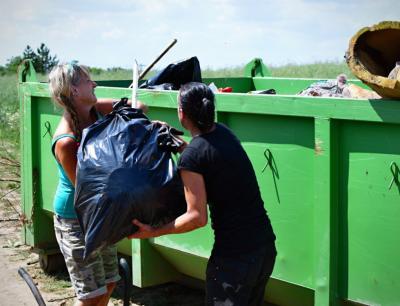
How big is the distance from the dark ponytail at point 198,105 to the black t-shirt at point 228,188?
6cm

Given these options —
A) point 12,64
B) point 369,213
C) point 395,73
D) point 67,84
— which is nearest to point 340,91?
point 395,73

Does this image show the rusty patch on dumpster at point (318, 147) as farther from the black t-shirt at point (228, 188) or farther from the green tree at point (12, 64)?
the green tree at point (12, 64)

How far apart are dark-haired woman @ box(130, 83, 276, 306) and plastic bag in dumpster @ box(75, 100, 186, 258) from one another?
0.14 meters

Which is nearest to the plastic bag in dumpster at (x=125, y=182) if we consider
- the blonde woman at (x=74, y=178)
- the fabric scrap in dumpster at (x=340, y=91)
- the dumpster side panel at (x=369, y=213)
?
the blonde woman at (x=74, y=178)

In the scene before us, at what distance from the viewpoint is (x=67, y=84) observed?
10.4ft

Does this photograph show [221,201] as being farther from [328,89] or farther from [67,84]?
[328,89]

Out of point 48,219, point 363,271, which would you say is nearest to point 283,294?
point 363,271

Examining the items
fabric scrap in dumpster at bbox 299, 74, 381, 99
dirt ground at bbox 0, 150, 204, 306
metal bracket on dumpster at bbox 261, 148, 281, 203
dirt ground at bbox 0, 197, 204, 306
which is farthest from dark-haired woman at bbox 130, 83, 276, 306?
dirt ground at bbox 0, 197, 204, 306

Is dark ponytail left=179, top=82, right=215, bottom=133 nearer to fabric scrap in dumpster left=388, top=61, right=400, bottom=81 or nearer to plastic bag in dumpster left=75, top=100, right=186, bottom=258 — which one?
plastic bag in dumpster left=75, top=100, right=186, bottom=258

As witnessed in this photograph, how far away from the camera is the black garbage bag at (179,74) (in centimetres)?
451

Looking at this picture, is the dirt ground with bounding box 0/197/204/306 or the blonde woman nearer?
the blonde woman

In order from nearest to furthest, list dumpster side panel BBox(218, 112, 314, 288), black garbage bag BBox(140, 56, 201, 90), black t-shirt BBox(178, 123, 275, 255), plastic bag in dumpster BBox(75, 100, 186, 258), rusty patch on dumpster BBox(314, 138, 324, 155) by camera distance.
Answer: black t-shirt BBox(178, 123, 275, 255)
plastic bag in dumpster BBox(75, 100, 186, 258)
rusty patch on dumpster BBox(314, 138, 324, 155)
dumpster side panel BBox(218, 112, 314, 288)
black garbage bag BBox(140, 56, 201, 90)

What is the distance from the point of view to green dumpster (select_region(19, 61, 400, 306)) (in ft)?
9.35

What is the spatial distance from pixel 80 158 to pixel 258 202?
2.71ft
